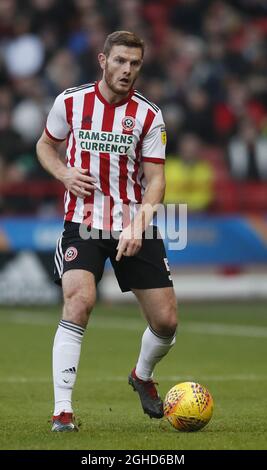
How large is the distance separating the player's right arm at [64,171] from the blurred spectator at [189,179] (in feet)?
34.6

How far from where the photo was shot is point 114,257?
Result: 25.3 feet

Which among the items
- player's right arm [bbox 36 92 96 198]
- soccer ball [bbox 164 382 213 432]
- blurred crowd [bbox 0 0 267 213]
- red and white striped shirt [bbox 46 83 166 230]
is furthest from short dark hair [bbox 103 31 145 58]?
blurred crowd [bbox 0 0 267 213]

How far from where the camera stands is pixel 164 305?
766 cm

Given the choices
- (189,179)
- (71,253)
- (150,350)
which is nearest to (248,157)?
(189,179)

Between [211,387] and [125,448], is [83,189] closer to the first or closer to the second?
[125,448]

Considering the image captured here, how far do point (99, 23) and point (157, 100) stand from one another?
211 centimetres

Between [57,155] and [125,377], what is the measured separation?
301 centimetres

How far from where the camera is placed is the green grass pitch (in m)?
7.00

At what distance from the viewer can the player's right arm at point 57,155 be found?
24.7 feet

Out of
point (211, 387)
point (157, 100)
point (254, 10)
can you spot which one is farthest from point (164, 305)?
Answer: point (254, 10)

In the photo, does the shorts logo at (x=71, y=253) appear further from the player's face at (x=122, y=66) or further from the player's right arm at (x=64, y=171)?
the player's face at (x=122, y=66)

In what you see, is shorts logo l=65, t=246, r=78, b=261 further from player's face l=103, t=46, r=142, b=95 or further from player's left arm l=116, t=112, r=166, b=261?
player's face l=103, t=46, r=142, b=95

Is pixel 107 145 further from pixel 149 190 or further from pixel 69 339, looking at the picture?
pixel 69 339

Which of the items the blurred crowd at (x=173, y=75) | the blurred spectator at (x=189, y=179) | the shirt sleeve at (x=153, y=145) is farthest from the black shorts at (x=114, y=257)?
the blurred spectator at (x=189, y=179)
